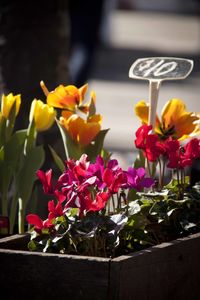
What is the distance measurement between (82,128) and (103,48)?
13854 millimetres

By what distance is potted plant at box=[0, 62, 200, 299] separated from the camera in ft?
8.30

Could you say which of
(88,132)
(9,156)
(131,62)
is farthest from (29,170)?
(131,62)

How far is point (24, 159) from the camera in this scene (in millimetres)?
3303

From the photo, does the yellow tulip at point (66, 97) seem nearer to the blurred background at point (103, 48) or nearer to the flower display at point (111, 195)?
the flower display at point (111, 195)

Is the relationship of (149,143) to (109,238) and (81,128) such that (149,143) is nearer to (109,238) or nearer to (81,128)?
(81,128)

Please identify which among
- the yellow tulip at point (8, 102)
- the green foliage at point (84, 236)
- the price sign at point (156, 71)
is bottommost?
the green foliage at point (84, 236)

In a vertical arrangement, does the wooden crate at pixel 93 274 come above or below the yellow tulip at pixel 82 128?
below

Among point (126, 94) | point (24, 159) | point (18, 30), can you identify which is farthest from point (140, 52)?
point (24, 159)

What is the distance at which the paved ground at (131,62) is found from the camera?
9.56 meters

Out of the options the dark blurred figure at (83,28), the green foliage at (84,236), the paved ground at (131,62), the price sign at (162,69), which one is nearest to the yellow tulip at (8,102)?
the price sign at (162,69)

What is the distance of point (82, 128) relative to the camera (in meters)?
3.05

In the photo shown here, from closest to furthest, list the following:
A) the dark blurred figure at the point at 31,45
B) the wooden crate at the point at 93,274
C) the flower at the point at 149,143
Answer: the wooden crate at the point at 93,274 < the flower at the point at 149,143 < the dark blurred figure at the point at 31,45

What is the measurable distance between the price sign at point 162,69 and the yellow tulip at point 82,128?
7.8 inches

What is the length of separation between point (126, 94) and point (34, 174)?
8.51 metres
